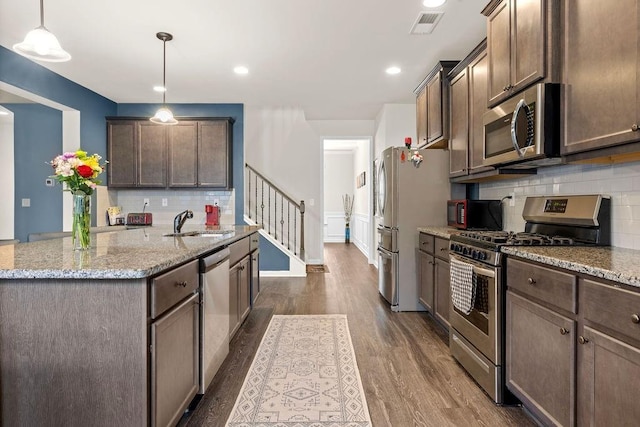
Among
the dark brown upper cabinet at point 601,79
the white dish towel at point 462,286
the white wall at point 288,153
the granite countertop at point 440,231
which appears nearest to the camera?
the dark brown upper cabinet at point 601,79

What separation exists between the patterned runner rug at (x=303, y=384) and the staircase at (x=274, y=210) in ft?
9.71

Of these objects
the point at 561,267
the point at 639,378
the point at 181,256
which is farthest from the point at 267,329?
the point at 639,378

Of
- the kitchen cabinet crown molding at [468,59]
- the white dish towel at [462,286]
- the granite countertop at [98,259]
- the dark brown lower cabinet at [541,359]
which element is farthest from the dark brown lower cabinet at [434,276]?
the granite countertop at [98,259]

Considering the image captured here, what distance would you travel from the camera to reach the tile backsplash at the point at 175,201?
559 cm

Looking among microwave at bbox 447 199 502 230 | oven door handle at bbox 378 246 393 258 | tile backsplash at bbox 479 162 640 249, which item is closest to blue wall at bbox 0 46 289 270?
oven door handle at bbox 378 246 393 258

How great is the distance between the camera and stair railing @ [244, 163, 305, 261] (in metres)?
6.15

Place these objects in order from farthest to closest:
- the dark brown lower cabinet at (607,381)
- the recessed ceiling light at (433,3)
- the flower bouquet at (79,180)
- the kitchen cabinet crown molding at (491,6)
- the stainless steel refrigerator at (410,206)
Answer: the stainless steel refrigerator at (410,206)
the recessed ceiling light at (433,3)
the kitchen cabinet crown molding at (491,6)
the flower bouquet at (79,180)
the dark brown lower cabinet at (607,381)

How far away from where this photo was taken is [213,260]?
87.3 inches

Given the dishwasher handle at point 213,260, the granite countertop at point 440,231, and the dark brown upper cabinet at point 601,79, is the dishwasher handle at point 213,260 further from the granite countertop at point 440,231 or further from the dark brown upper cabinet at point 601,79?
the dark brown upper cabinet at point 601,79

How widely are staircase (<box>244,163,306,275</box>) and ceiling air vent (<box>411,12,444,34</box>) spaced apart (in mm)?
3287

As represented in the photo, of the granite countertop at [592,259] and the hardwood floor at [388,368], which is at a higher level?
the granite countertop at [592,259]

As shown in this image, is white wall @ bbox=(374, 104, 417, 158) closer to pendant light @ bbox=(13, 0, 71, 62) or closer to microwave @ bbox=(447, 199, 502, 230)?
microwave @ bbox=(447, 199, 502, 230)

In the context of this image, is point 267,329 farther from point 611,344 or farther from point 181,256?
point 611,344

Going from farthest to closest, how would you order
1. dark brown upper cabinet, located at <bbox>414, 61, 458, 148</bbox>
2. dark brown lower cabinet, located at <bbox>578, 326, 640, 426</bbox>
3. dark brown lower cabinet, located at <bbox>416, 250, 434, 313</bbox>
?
1. dark brown upper cabinet, located at <bbox>414, 61, 458, 148</bbox>
2. dark brown lower cabinet, located at <bbox>416, 250, 434, 313</bbox>
3. dark brown lower cabinet, located at <bbox>578, 326, 640, 426</bbox>
